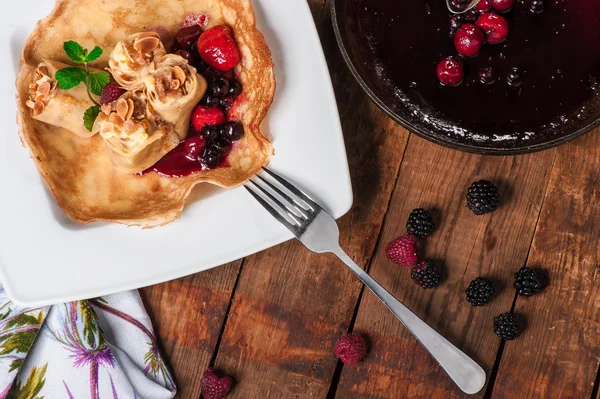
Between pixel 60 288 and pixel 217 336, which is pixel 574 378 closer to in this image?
pixel 217 336

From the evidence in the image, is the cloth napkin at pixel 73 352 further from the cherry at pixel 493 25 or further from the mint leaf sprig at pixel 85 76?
Answer: the cherry at pixel 493 25

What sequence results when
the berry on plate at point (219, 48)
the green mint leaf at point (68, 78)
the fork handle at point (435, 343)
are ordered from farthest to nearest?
the fork handle at point (435, 343) → the berry on plate at point (219, 48) → the green mint leaf at point (68, 78)

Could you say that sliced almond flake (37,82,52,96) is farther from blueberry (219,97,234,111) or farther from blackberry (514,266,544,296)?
blackberry (514,266,544,296)

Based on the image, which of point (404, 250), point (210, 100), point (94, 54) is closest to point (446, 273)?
point (404, 250)

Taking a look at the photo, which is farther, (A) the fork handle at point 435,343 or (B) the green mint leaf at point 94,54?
(A) the fork handle at point 435,343

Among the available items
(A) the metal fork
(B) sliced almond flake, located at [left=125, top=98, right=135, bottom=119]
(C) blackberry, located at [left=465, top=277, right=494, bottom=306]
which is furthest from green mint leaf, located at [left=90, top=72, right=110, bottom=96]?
(C) blackberry, located at [left=465, top=277, right=494, bottom=306]

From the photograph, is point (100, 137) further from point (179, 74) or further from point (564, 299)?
point (564, 299)

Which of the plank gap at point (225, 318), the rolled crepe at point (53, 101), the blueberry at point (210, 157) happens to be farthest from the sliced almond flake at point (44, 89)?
the plank gap at point (225, 318)
